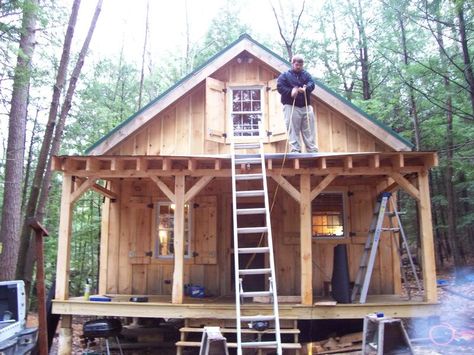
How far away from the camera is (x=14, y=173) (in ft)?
31.6

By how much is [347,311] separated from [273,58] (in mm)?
5414

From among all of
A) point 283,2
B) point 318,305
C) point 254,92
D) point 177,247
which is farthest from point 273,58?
point 283,2

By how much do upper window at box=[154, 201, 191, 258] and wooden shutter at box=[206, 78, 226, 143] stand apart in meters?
1.88

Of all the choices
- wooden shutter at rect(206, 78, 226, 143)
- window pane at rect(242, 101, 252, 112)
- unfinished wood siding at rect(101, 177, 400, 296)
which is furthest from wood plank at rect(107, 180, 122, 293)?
window pane at rect(242, 101, 252, 112)

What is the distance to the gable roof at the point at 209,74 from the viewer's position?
28.9ft

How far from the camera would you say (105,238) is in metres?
9.60

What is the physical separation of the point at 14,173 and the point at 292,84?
6.51 meters

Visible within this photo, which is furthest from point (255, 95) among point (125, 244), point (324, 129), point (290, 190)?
point (125, 244)

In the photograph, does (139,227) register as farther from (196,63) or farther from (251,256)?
(196,63)

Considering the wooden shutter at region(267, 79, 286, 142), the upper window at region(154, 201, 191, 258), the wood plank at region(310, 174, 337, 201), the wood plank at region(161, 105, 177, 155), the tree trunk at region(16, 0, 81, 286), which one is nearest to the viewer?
the wood plank at region(310, 174, 337, 201)

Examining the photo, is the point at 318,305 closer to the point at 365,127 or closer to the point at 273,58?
the point at 365,127

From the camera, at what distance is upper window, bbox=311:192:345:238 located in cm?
957

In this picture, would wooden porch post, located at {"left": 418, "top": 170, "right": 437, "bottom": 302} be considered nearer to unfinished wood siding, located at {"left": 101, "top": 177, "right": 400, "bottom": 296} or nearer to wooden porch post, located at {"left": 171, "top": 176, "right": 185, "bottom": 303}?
unfinished wood siding, located at {"left": 101, "top": 177, "right": 400, "bottom": 296}

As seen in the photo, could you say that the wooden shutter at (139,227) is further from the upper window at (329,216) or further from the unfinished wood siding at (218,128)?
the upper window at (329,216)
